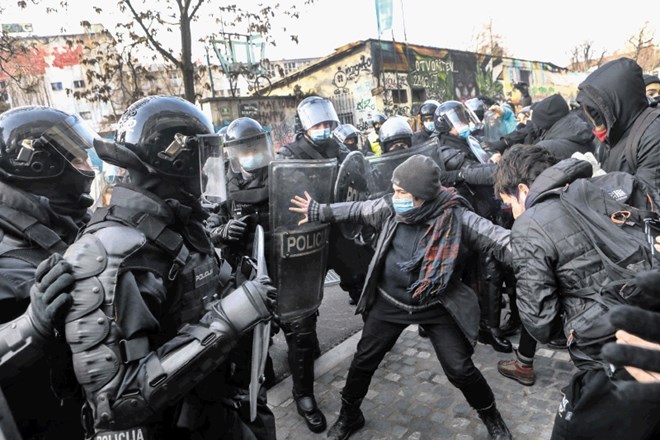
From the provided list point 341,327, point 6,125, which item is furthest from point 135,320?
point 341,327

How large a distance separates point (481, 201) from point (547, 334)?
263cm

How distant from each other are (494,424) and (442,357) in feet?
1.73

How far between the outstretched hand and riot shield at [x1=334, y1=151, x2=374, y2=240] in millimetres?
352

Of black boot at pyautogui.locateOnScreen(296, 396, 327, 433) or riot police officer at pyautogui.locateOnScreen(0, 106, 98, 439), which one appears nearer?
riot police officer at pyautogui.locateOnScreen(0, 106, 98, 439)

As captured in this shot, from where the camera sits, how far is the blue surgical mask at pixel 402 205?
2719 mm

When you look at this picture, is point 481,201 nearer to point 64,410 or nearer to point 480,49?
point 64,410

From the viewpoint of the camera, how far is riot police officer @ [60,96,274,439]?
1280mm

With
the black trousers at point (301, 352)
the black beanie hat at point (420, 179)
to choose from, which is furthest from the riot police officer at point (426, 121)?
the black trousers at point (301, 352)

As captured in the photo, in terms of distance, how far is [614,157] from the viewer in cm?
270

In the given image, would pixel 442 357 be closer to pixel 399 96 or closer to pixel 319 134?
pixel 319 134

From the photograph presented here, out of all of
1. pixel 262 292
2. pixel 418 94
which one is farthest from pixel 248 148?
pixel 418 94

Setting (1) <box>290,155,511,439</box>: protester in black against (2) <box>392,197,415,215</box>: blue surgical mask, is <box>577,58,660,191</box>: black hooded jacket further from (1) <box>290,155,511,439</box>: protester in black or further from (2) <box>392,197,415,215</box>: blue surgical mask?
(2) <box>392,197,415,215</box>: blue surgical mask

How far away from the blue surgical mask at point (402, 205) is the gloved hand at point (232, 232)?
1096 mm

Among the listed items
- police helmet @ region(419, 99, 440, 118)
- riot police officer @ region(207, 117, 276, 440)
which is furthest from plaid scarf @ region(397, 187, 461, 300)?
police helmet @ region(419, 99, 440, 118)
